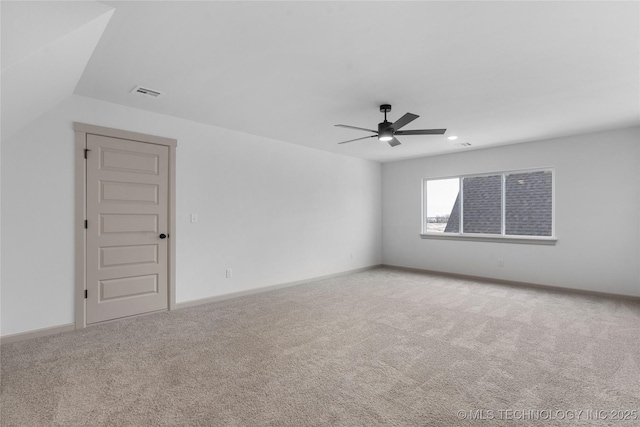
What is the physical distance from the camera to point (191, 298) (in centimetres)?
436

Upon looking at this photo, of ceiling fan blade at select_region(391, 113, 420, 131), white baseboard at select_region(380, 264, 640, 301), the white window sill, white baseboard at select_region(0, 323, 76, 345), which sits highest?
ceiling fan blade at select_region(391, 113, 420, 131)

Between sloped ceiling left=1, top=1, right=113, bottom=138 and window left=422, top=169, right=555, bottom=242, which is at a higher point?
sloped ceiling left=1, top=1, right=113, bottom=138

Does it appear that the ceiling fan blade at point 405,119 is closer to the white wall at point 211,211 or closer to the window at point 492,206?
the white wall at point 211,211

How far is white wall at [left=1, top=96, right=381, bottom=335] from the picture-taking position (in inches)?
125

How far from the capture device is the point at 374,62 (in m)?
2.74

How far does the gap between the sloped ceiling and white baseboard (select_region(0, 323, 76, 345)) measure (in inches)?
80.4

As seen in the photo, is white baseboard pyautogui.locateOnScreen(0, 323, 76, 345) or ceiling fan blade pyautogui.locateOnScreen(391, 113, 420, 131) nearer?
white baseboard pyautogui.locateOnScreen(0, 323, 76, 345)

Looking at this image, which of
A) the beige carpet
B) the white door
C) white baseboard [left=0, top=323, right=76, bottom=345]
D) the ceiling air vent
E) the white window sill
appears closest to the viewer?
the beige carpet

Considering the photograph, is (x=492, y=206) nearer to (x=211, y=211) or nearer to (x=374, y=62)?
(x=374, y=62)

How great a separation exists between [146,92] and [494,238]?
19.8 feet

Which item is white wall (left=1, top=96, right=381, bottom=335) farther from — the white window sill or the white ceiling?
the white window sill

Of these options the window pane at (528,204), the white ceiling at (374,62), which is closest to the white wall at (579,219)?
the window pane at (528,204)

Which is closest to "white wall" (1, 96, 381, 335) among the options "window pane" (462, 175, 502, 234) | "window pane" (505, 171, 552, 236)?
"window pane" (462, 175, 502, 234)

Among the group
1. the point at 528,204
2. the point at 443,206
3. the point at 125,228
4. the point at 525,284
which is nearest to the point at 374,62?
the point at 125,228
